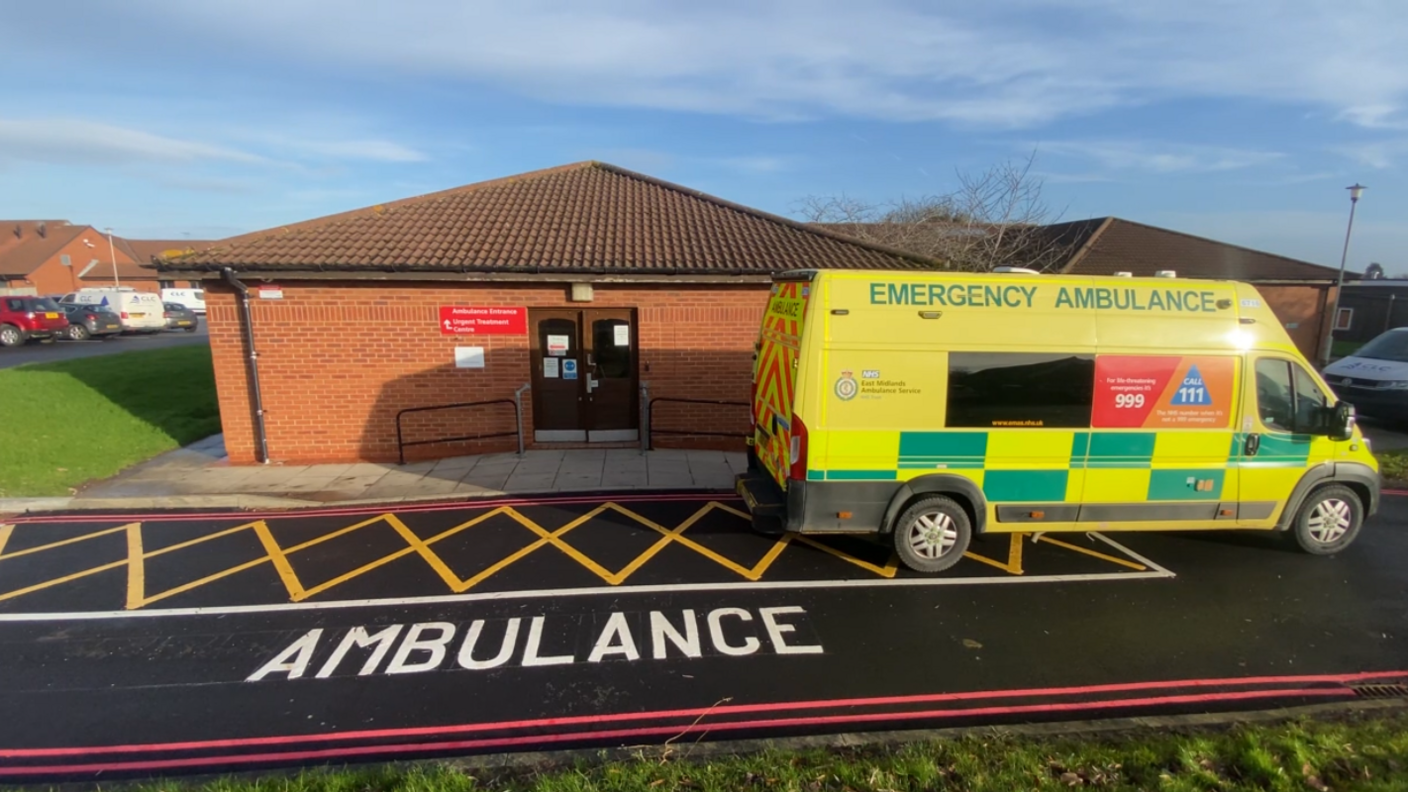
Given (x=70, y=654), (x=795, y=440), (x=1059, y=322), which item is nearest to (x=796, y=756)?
(x=795, y=440)

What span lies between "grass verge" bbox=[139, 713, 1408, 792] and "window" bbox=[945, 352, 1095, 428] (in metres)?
2.64

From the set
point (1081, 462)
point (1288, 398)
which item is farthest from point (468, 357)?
point (1288, 398)

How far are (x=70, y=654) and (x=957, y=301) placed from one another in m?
7.13

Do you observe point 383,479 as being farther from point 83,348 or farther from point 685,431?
point 83,348

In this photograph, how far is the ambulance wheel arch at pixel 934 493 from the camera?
217 inches

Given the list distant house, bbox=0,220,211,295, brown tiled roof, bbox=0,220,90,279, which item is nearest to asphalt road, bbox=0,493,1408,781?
distant house, bbox=0,220,211,295

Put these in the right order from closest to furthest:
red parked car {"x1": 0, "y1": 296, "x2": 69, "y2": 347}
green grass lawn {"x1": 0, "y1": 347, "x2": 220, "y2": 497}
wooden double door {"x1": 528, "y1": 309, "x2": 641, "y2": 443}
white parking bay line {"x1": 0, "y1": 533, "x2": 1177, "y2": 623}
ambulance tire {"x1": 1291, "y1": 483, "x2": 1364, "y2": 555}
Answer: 1. white parking bay line {"x1": 0, "y1": 533, "x2": 1177, "y2": 623}
2. ambulance tire {"x1": 1291, "y1": 483, "x2": 1364, "y2": 555}
3. green grass lawn {"x1": 0, "y1": 347, "x2": 220, "y2": 497}
4. wooden double door {"x1": 528, "y1": 309, "x2": 641, "y2": 443}
5. red parked car {"x1": 0, "y1": 296, "x2": 69, "y2": 347}

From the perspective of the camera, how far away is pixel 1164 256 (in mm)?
21453

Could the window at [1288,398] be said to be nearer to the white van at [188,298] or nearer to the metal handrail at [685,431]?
the metal handrail at [685,431]

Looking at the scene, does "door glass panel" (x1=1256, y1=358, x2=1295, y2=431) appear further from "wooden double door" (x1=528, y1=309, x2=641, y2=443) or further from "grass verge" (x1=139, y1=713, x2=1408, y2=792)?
"wooden double door" (x1=528, y1=309, x2=641, y2=443)

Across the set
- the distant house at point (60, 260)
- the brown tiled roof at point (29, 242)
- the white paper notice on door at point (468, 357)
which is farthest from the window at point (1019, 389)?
the brown tiled roof at point (29, 242)

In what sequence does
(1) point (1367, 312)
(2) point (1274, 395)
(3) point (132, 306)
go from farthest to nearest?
(1) point (1367, 312) → (3) point (132, 306) → (2) point (1274, 395)

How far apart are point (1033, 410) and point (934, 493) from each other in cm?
110

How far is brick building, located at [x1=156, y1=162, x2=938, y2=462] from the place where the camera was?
904cm
